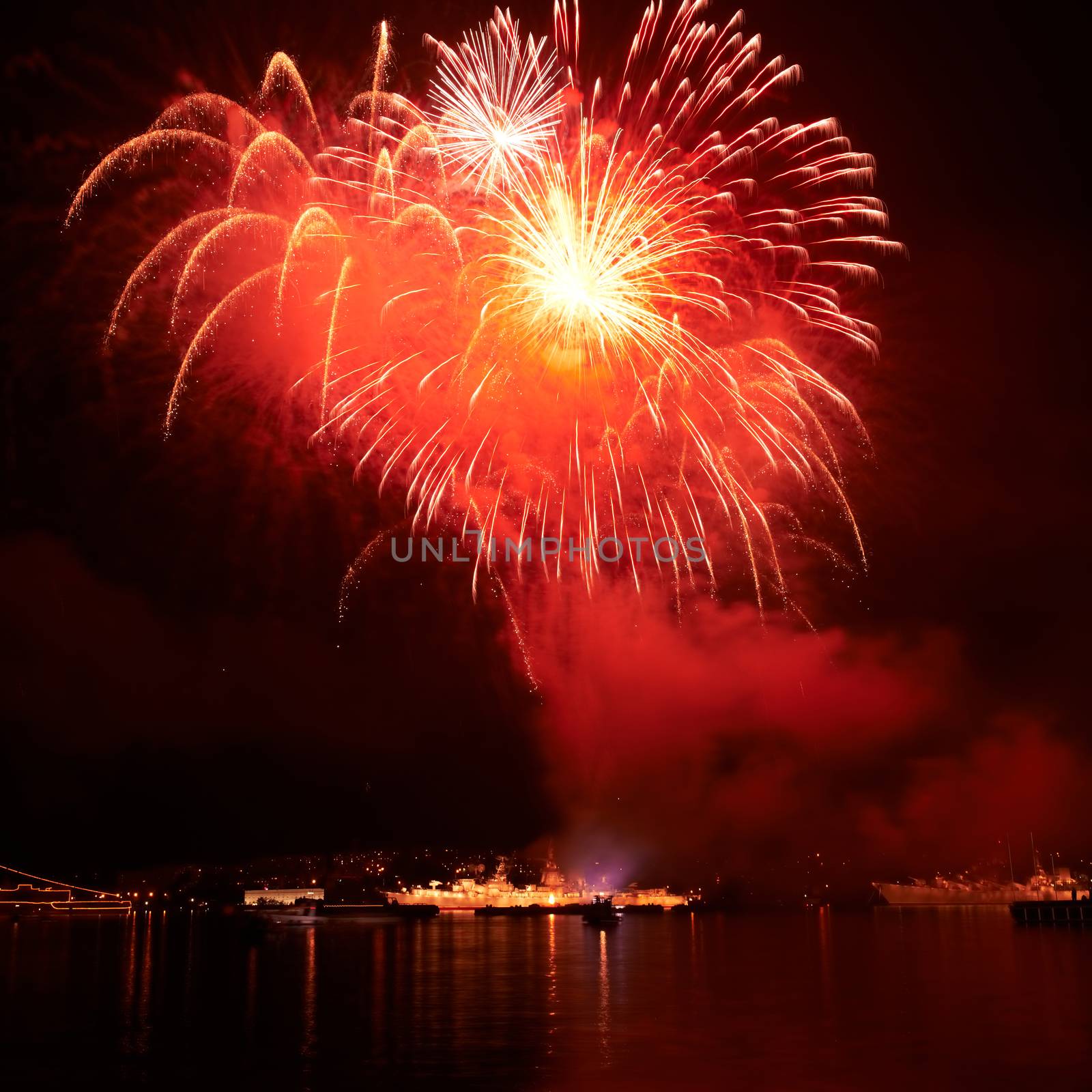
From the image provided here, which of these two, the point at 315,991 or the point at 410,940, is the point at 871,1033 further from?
the point at 410,940

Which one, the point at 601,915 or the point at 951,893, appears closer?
the point at 601,915

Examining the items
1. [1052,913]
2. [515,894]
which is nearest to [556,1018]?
[1052,913]

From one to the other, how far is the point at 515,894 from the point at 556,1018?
123921mm

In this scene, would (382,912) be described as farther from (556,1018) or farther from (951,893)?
(556,1018)

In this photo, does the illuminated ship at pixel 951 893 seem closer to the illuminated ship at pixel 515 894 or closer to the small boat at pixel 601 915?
the illuminated ship at pixel 515 894

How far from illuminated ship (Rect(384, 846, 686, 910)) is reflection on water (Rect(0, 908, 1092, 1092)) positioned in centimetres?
8760

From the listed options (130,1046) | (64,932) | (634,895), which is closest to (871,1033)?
(130,1046)

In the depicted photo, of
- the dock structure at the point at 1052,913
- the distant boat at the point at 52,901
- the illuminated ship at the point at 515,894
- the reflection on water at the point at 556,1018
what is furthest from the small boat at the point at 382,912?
the reflection on water at the point at 556,1018

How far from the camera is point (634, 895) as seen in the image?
15075 centimetres

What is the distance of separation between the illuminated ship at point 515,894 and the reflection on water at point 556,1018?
287 ft

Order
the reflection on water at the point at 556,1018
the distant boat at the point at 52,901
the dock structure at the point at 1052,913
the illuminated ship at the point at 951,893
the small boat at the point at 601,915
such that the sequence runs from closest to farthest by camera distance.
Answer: the reflection on water at the point at 556,1018 < the small boat at the point at 601,915 < the dock structure at the point at 1052,913 < the distant boat at the point at 52,901 < the illuminated ship at the point at 951,893

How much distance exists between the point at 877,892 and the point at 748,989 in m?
148

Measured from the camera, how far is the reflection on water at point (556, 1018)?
55.6ft

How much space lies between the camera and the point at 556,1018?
74.7 feet
